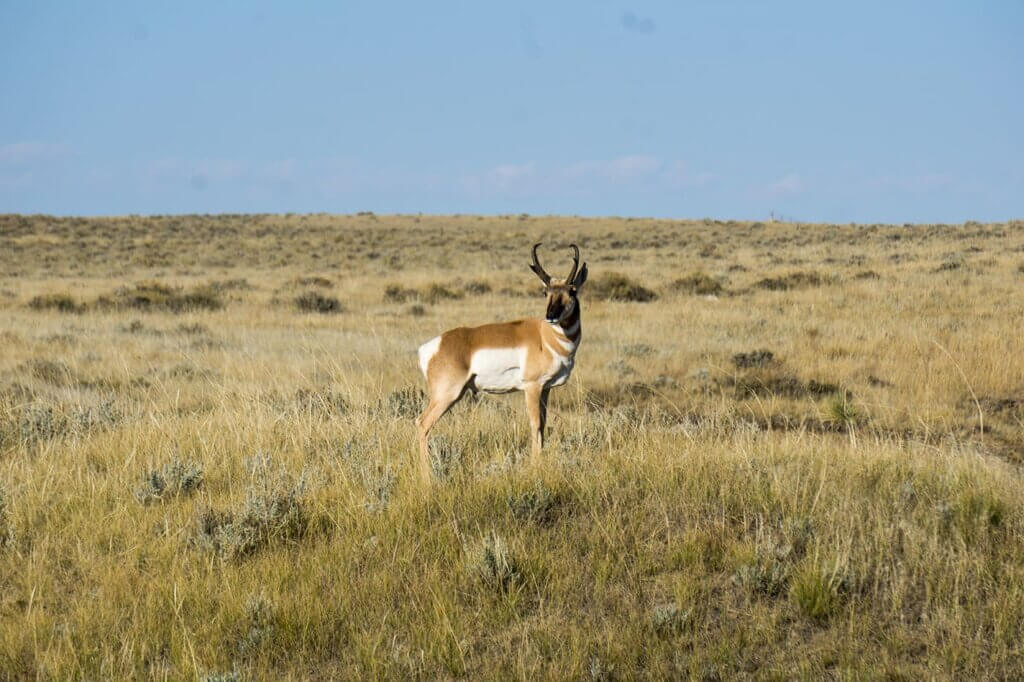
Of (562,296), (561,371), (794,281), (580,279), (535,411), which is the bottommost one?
(535,411)

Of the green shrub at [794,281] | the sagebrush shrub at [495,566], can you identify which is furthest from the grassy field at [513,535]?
the green shrub at [794,281]

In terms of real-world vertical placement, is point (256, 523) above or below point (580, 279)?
below

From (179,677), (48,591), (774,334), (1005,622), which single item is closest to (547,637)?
(179,677)

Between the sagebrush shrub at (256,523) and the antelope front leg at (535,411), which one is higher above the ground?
the antelope front leg at (535,411)

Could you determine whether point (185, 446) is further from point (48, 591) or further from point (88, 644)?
point (88, 644)

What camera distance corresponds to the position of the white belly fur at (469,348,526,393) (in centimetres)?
671

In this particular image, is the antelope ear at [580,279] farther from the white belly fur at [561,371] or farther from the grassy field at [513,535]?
the grassy field at [513,535]

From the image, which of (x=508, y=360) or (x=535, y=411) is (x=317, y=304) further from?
(x=535, y=411)

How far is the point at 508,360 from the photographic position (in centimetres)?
672

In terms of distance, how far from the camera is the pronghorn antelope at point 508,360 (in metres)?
6.64

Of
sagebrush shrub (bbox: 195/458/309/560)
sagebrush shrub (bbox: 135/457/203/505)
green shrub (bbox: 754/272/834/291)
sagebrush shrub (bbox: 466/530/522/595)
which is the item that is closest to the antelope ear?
sagebrush shrub (bbox: 195/458/309/560)

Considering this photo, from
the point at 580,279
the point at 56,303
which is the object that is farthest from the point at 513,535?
the point at 56,303

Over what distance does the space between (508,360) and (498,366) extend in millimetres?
89

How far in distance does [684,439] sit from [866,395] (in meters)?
5.03
